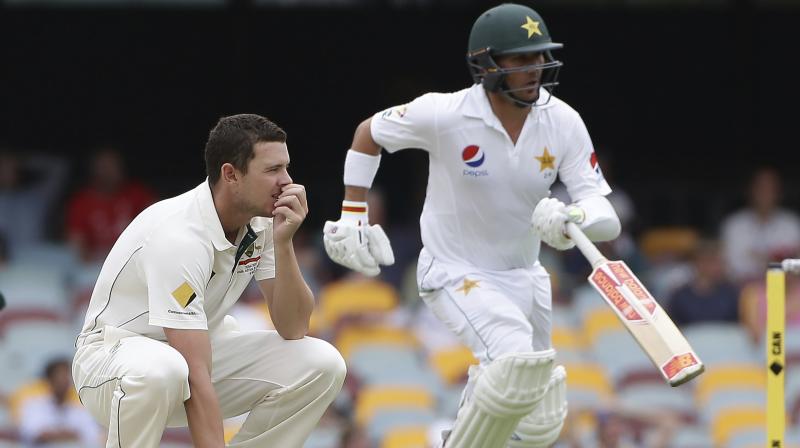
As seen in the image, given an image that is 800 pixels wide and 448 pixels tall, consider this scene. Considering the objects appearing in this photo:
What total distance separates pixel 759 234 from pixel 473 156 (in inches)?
213

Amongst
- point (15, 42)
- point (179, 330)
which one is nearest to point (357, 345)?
point (15, 42)

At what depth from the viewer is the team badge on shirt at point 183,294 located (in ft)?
18.1

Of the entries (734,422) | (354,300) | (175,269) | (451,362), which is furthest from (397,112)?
(734,422)

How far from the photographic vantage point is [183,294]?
5520 millimetres

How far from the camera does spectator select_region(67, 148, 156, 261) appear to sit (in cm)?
1108

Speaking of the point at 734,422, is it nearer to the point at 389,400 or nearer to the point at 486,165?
the point at 389,400

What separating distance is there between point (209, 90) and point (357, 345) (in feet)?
10.2

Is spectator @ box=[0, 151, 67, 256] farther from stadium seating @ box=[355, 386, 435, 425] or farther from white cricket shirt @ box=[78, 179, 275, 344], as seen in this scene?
white cricket shirt @ box=[78, 179, 275, 344]

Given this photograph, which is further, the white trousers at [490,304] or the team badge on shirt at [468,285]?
the team badge on shirt at [468,285]

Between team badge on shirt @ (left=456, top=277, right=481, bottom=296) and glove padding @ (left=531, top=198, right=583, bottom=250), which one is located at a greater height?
glove padding @ (left=531, top=198, right=583, bottom=250)

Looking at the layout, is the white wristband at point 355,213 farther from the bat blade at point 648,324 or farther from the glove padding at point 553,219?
the bat blade at point 648,324

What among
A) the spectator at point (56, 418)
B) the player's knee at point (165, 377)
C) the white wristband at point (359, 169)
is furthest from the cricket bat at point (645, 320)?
the spectator at point (56, 418)

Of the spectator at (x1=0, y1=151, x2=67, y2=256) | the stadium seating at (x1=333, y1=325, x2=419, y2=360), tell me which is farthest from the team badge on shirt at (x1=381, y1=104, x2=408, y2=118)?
the spectator at (x1=0, y1=151, x2=67, y2=256)

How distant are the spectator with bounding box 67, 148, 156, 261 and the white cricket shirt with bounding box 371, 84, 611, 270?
15.9ft
